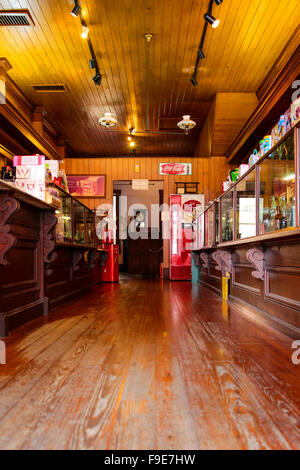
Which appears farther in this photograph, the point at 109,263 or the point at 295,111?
the point at 109,263

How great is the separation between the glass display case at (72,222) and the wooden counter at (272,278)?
2.03 m

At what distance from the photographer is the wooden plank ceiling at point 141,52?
470 centimetres

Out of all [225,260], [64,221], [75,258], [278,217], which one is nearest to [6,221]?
[64,221]

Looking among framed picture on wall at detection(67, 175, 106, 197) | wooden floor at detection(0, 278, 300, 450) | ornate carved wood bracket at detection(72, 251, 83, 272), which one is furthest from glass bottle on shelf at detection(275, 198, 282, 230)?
framed picture on wall at detection(67, 175, 106, 197)

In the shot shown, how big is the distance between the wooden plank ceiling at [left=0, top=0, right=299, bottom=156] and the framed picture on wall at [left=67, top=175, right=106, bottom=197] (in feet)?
5.47

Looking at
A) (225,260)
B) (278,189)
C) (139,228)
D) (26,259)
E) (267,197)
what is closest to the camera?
(278,189)

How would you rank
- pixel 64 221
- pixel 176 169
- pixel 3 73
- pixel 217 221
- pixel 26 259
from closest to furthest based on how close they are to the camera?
pixel 26 259, pixel 64 221, pixel 217 221, pixel 3 73, pixel 176 169

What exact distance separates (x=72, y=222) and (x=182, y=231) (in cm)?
483

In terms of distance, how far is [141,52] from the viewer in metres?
5.67

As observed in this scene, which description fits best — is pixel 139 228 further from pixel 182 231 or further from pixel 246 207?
pixel 246 207

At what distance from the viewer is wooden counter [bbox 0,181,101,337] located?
8.10ft

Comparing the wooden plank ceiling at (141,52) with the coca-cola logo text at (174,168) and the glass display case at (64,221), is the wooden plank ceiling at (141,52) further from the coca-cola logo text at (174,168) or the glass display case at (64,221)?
the glass display case at (64,221)

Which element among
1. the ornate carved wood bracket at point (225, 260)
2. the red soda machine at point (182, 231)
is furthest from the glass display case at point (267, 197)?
the red soda machine at point (182, 231)
